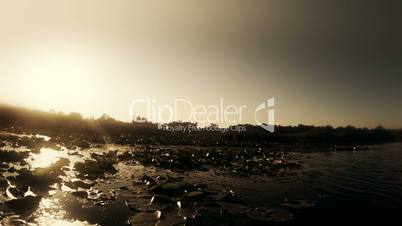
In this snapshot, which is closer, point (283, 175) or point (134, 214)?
point (134, 214)

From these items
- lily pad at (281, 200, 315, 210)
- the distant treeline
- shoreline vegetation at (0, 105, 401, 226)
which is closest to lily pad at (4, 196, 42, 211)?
shoreline vegetation at (0, 105, 401, 226)

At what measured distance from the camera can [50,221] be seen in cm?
1313

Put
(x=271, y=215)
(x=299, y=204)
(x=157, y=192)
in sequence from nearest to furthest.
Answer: (x=271, y=215), (x=299, y=204), (x=157, y=192)

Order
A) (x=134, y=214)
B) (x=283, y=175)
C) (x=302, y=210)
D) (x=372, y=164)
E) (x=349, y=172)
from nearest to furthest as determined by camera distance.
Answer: (x=134, y=214)
(x=302, y=210)
(x=283, y=175)
(x=349, y=172)
(x=372, y=164)

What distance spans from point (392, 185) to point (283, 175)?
664cm

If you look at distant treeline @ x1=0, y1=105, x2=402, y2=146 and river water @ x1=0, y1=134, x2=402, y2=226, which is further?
distant treeline @ x1=0, y1=105, x2=402, y2=146

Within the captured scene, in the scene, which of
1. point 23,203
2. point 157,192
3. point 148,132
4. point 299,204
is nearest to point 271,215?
point 299,204

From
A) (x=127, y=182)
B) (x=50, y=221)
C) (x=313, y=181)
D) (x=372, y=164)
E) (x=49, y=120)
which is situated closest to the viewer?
(x=50, y=221)

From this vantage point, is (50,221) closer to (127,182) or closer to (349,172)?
(127,182)

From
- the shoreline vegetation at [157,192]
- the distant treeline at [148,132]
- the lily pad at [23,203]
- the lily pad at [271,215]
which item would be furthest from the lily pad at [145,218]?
the distant treeline at [148,132]

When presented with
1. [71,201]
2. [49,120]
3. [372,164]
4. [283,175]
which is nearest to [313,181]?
[283,175]

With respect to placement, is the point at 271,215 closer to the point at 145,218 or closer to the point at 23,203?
the point at 145,218

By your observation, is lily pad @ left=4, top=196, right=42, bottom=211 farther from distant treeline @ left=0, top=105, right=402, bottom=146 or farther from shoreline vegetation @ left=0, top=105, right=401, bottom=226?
distant treeline @ left=0, top=105, right=402, bottom=146

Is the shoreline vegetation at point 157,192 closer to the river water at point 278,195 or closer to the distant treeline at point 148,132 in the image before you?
the river water at point 278,195
